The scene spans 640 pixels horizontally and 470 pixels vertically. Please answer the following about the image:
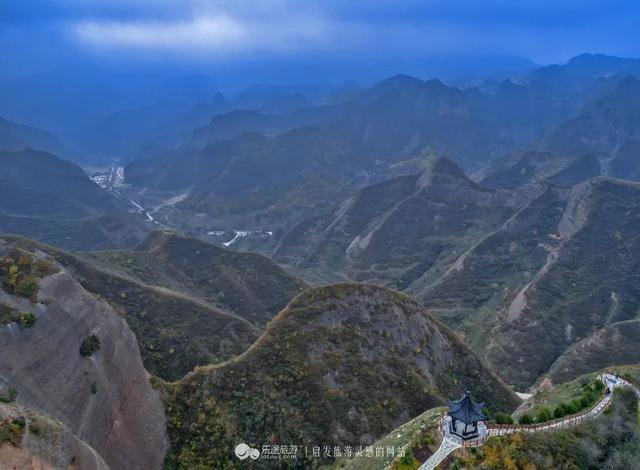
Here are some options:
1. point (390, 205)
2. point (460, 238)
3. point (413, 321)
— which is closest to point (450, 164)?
point (390, 205)

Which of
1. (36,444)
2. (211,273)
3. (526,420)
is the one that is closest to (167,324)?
(211,273)

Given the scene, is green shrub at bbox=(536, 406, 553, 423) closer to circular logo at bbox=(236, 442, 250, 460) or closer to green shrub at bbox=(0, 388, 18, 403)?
circular logo at bbox=(236, 442, 250, 460)

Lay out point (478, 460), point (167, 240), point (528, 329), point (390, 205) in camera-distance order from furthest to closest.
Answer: point (390, 205)
point (167, 240)
point (528, 329)
point (478, 460)

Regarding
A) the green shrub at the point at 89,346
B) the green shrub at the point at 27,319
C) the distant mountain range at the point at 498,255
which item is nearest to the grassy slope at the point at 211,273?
the distant mountain range at the point at 498,255

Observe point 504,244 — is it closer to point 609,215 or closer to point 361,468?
point 609,215

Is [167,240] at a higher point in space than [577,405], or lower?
lower

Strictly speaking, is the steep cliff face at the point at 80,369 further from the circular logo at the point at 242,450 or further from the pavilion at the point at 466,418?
the pavilion at the point at 466,418

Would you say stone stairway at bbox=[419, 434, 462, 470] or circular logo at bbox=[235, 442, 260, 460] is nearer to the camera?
stone stairway at bbox=[419, 434, 462, 470]

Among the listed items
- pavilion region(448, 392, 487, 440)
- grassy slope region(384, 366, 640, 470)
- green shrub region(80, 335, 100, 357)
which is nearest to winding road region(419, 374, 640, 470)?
pavilion region(448, 392, 487, 440)
